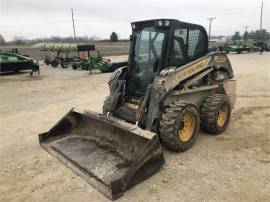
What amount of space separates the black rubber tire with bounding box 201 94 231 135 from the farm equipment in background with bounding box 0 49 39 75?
13272 millimetres

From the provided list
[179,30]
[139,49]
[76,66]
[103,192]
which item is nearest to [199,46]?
[179,30]

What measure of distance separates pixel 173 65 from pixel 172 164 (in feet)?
5.88

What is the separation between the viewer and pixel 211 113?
5582mm

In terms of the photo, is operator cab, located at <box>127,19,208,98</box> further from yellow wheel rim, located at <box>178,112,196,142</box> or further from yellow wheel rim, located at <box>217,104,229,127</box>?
yellow wheel rim, located at <box>217,104,229,127</box>

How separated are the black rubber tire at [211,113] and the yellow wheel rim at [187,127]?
0.53 metres

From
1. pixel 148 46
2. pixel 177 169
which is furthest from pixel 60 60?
pixel 177 169

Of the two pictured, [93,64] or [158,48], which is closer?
[158,48]

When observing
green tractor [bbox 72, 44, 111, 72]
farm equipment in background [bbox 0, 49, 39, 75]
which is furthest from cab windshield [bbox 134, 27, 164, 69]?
farm equipment in background [bbox 0, 49, 39, 75]

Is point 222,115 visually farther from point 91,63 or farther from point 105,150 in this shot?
point 91,63

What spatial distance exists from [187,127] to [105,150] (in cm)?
149

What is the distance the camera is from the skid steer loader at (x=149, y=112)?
4.33 metres

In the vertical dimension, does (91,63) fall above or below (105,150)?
above

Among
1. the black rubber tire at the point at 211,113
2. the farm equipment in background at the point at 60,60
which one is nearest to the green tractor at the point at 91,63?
the farm equipment in background at the point at 60,60

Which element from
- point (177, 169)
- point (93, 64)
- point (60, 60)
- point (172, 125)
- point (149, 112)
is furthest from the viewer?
point (60, 60)
